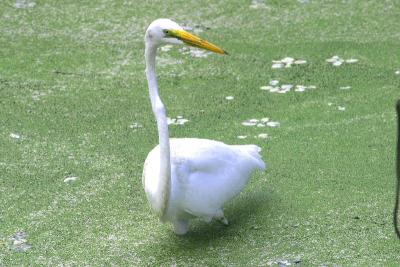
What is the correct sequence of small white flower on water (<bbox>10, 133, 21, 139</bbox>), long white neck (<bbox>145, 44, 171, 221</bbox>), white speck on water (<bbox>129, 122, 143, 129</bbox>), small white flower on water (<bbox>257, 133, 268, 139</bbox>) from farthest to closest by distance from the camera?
white speck on water (<bbox>129, 122, 143, 129</bbox>), small white flower on water (<bbox>10, 133, 21, 139</bbox>), small white flower on water (<bbox>257, 133, 268, 139</bbox>), long white neck (<bbox>145, 44, 171, 221</bbox>)

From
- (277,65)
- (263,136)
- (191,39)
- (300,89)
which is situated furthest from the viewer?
(277,65)

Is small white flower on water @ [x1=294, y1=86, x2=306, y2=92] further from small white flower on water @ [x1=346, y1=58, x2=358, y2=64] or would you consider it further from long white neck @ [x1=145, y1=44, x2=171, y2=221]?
long white neck @ [x1=145, y1=44, x2=171, y2=221]

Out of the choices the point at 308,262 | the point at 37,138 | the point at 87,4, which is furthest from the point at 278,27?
the point at 308,262

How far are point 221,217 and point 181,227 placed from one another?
0.80ft

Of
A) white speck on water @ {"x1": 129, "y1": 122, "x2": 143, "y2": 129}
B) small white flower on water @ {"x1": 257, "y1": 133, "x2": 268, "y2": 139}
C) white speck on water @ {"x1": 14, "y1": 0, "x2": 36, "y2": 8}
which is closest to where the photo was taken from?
small white flower on water @ {"x1": 257, "y1": 133, "x2": 268, "y2": 139}

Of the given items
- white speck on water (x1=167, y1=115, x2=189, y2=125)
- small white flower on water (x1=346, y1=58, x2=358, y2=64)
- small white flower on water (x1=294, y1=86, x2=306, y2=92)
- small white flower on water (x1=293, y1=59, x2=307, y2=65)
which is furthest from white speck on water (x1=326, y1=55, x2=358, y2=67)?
white speck on water (x1=167, y1=115, x2=189, y2=125)

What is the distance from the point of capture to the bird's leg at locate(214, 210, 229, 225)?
5164 millimetres

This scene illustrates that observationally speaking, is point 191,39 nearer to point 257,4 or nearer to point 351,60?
point 351,60

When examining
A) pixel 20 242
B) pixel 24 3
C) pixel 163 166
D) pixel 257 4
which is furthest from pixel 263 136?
pixel 24 3

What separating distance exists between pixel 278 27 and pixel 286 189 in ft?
10.3

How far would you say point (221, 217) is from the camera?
5266mm

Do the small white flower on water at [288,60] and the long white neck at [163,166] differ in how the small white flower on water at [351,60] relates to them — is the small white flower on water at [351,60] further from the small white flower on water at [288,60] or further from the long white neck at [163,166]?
the long white neck at [163,166]

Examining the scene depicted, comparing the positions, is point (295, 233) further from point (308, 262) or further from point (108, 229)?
point (108, 229)

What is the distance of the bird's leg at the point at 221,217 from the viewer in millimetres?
5164
